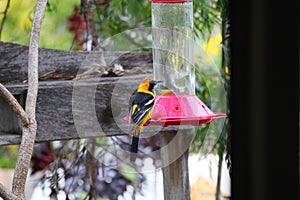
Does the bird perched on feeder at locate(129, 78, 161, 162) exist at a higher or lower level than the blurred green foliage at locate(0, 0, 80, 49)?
lower

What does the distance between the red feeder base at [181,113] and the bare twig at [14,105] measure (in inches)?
11.6

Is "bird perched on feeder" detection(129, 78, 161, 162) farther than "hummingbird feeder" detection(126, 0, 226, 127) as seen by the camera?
No

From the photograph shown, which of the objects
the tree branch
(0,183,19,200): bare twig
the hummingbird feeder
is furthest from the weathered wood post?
(0,183,19,200): bare twig

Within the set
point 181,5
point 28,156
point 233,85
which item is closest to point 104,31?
point 181,5

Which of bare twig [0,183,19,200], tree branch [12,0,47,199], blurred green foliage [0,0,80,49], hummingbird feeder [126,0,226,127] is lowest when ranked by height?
bare twig [0,183,19,200]

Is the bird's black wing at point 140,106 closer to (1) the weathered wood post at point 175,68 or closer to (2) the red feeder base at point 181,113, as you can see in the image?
(2) the red feeder base at point 181,113

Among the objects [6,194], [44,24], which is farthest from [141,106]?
[44,24]

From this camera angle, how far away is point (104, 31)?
2775 millimetres

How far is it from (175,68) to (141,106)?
0.88ft

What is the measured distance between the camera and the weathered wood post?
62.7 inches

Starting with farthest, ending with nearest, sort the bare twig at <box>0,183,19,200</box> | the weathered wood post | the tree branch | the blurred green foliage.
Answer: the blurred green foliage < the weathered wood post < the tree branch < the bare twig at <box>0,183,19,200</box>

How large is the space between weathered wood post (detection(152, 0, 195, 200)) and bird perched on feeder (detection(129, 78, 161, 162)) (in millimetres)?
119

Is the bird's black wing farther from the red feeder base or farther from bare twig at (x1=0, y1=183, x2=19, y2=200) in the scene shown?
bare twig at (x1=0, y1=183, x2=19, y2=200)

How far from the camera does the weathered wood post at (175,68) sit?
1.59m
